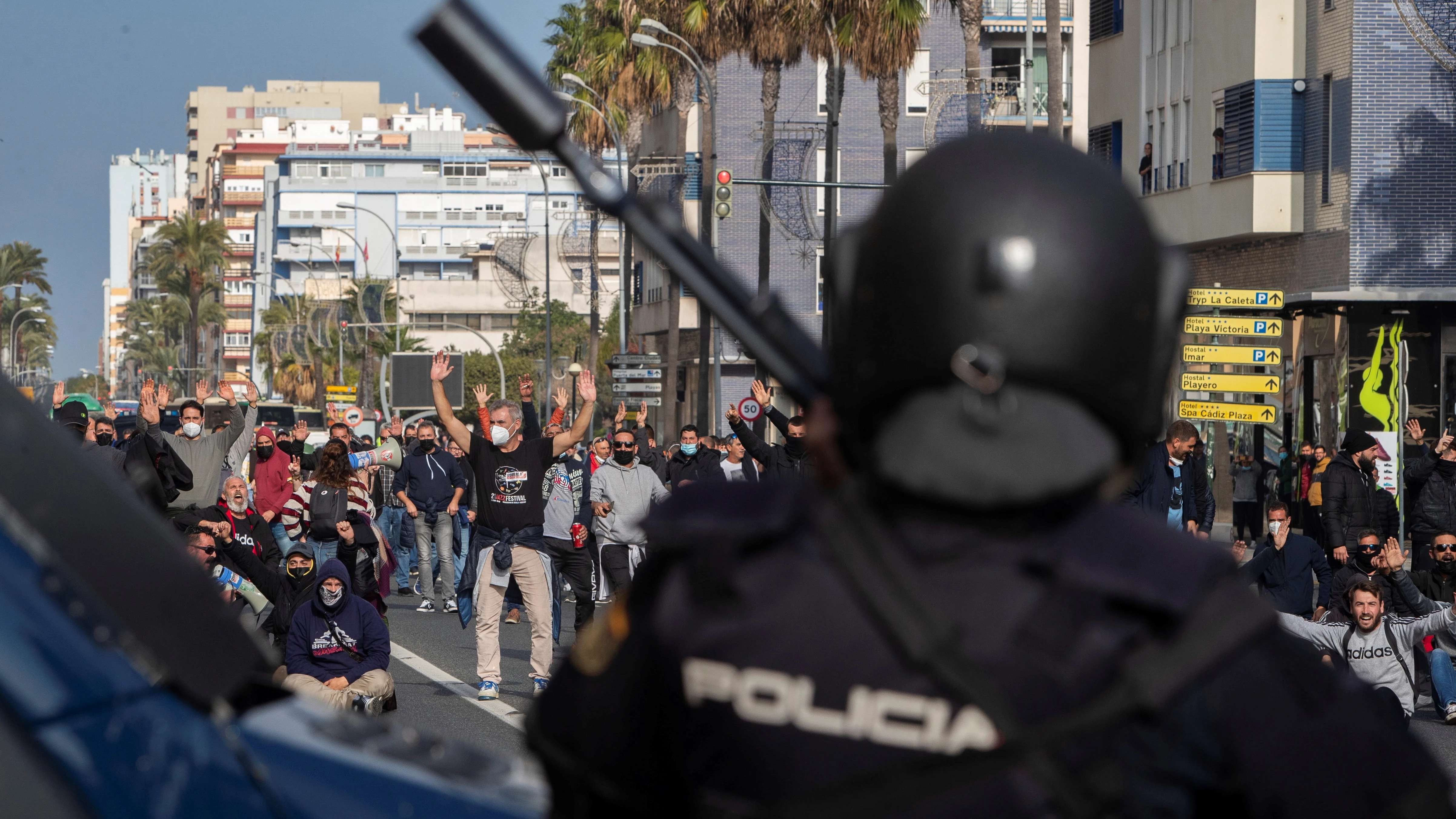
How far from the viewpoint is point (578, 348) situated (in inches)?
4018

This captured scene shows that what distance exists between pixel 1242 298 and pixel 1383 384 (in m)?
6.01

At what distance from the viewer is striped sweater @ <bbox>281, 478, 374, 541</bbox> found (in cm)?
1309

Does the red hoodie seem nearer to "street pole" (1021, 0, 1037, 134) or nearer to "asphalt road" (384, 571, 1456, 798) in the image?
"asphalt road" (384, 571, 1456, 798)

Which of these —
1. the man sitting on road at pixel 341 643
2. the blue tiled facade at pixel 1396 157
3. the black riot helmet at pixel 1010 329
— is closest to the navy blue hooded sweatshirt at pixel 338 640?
the man sitting on road at pixel 341 643

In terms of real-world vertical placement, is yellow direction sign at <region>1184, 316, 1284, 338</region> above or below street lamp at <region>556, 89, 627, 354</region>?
below

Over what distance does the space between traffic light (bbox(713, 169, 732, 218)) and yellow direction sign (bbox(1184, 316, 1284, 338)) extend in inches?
302

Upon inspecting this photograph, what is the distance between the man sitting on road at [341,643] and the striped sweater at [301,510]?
11.3 ft

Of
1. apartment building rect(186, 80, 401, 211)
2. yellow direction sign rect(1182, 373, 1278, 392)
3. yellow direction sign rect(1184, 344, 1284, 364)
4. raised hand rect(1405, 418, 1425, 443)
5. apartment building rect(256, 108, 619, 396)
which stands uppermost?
apartment building rect(186, 80, 401, 211)

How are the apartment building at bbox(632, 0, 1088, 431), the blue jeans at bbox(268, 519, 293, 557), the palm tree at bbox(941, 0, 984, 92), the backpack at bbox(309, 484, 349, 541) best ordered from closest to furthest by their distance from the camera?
the blue jeans at bbox(268, 519, 293, 557)
the backpack at bbox(309, 484, 349, 541)
the palm tree at bbox(941, 0, 984, 92)
the apartment building at bbox(632, 0, 1088, 431)

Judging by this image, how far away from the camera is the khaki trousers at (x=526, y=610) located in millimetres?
11180

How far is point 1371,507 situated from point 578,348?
88690 mm

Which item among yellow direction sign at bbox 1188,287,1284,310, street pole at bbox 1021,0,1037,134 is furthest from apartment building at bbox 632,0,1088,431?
yellow direction sign at bbox 1188,287,1284,310

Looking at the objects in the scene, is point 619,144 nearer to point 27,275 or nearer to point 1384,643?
point 1384,643

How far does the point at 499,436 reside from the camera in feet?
40.1
